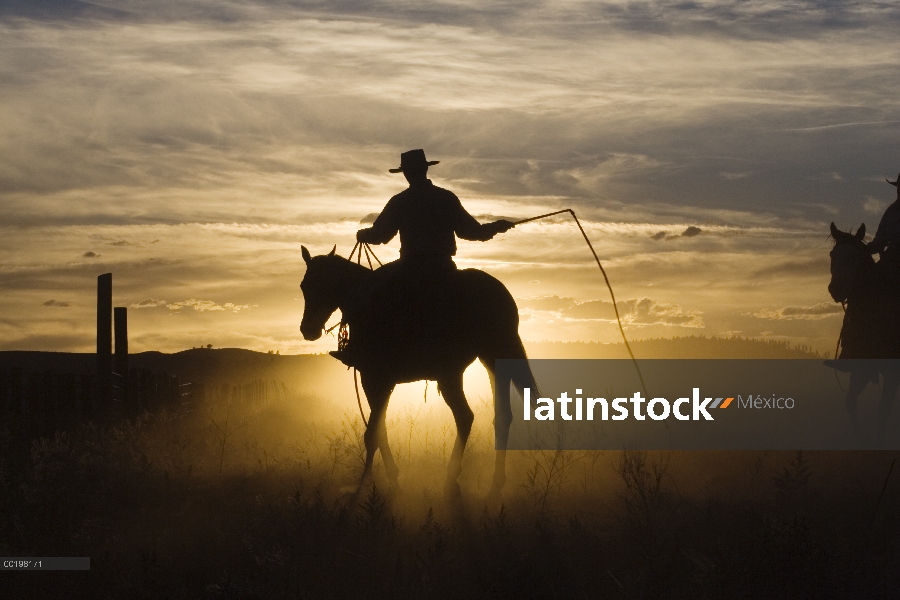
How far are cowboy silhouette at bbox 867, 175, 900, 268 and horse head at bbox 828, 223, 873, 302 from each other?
149mm

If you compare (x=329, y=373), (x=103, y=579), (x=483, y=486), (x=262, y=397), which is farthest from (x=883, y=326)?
(x=329, y=373)

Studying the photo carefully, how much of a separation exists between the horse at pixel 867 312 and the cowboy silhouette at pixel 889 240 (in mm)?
97

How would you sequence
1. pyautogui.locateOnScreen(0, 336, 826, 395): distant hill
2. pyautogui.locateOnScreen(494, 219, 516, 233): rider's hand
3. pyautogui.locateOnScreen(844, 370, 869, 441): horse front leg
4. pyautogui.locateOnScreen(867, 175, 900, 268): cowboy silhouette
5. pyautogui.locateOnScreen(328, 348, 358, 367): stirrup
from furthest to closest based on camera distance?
1. pyautogui.locateOnScreen(0, 336, 826, 395): distant hill
2. pyautogui.locateOnScreen(844, 370, 869, 441): horse front leg
3. pyautogui.locateOnScreen(867, 175, 900, 268): cowboy silhouette
4. pyautogui.locateOnScreen(494, 219, 516, 233): rider's hand
5. pyautogui.locateOnScreen(328, 348, 358, 367): stirrup

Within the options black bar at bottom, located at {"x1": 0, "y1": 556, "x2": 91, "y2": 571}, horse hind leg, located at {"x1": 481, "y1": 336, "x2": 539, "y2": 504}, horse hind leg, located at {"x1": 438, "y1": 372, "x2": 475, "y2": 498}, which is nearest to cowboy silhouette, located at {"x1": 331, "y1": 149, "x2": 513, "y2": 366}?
horse hind leg, located at {"x1": 438, "y1": 372, "x2": 475, "y2": 498}

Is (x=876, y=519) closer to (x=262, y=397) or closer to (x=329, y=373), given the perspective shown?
(x=262, y=397)

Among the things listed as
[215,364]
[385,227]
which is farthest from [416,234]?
[215,364]

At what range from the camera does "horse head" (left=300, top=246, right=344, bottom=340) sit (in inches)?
414

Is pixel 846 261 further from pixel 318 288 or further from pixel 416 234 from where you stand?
pixel 318 288

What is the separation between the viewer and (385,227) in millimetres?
10148

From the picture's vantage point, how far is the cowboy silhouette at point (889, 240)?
11.4 m

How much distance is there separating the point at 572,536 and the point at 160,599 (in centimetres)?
315

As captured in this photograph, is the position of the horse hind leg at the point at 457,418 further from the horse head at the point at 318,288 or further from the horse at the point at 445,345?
the horse head at the point at 318,288

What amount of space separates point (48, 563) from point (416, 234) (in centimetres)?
459

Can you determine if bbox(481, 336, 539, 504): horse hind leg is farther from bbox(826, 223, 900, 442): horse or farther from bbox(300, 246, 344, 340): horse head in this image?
bbox(826, 223, 900, 442): horse
